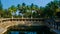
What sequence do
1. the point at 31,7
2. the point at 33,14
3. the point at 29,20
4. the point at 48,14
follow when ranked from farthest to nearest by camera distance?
the point at 31,7 < the point at 33,14 < the point at 48,14 < the point at 29,20

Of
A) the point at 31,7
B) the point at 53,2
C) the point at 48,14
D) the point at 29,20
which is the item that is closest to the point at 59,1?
the point at 53,2

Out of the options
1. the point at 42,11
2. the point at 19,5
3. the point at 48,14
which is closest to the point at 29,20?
the point at 48,14

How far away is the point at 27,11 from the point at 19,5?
15.7ft

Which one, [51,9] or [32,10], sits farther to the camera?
[32,10]

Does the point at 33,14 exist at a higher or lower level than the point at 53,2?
lower

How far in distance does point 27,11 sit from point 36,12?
365cm

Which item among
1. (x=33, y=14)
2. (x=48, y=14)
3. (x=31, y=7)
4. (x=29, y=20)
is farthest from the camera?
(x=31, y=7)

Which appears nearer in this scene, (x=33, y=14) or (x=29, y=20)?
(x=29, y=20)

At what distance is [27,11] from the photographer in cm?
6644

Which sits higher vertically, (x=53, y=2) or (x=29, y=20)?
(x=53, y=2)

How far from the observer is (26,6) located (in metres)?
68.2

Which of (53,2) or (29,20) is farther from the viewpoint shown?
(53,2)

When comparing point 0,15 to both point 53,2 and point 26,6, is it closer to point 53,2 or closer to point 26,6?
point 26,6

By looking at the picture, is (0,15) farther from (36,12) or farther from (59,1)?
(59,1)
